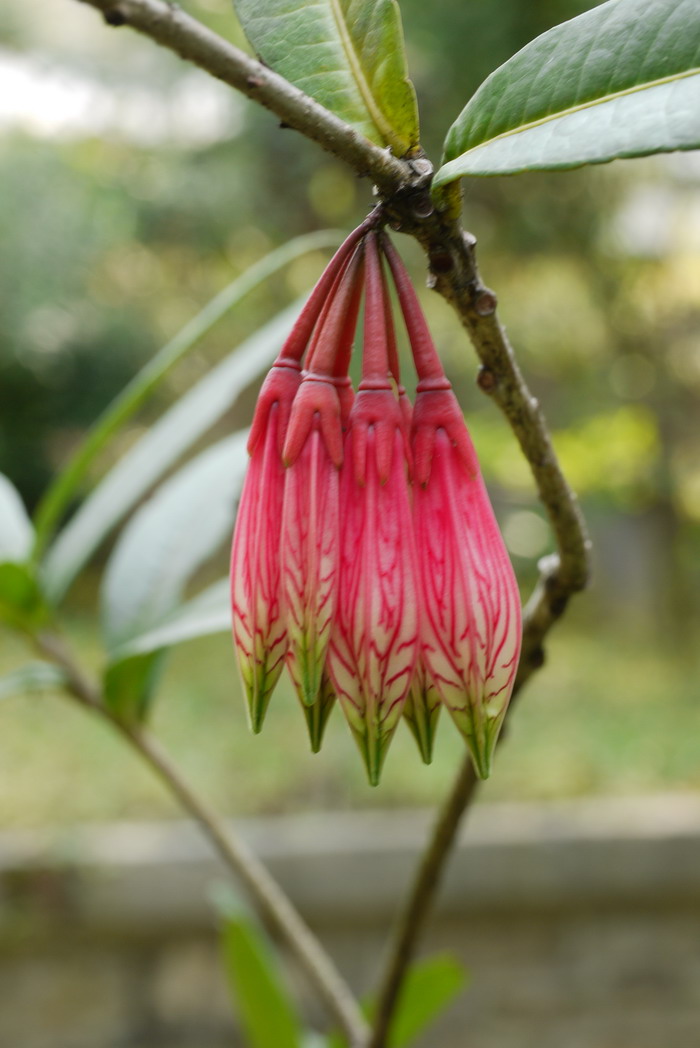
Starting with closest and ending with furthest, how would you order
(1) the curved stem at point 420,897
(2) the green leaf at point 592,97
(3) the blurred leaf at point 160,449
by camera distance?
(2) the green leaf at point 592,97
(1) the curved stem at point 420,897
(3) the blurred leaf at point 160,449

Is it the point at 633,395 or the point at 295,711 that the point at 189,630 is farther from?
the point at 633,395

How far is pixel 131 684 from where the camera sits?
44cm

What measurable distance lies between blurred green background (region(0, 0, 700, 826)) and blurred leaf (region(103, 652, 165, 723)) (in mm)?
802

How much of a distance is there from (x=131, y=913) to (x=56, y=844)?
107mm

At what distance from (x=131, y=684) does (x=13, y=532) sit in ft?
0.37

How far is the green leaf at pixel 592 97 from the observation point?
0.56 ft

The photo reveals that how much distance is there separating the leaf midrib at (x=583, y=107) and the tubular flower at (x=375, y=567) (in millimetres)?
32

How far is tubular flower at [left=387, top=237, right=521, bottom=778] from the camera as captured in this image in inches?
8.2

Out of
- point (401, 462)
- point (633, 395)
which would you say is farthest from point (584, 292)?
point (401, 462)

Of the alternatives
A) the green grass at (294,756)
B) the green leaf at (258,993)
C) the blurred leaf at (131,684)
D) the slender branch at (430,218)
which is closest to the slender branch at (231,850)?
the blurred leaf at (131,684)

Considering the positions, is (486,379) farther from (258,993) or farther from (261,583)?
(258,993)

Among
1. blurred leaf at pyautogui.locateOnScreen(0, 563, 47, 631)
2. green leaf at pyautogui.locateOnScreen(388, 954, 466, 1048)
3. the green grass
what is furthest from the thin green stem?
the green grass

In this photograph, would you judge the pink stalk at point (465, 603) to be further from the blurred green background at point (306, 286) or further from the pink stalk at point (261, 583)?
the blurred green background at point (306, 286)

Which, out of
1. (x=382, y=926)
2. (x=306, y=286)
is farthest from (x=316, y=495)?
(x=306, y=286)
